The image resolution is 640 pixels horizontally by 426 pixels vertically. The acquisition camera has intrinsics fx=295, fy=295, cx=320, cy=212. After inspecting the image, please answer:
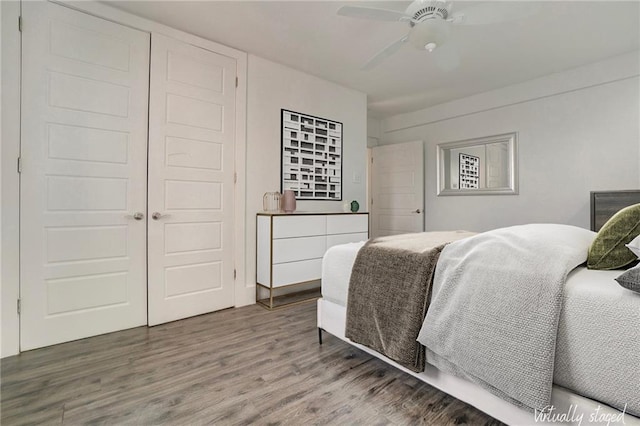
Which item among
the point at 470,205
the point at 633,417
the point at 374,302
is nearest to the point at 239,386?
the point at 374,302

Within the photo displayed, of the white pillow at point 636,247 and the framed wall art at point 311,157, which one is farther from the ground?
the framed wall art at point 311,157

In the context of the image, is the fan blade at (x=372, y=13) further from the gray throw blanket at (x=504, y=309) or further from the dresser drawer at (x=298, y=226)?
the dresser drawer at (x=298, y=226)

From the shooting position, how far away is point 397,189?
4898 mm

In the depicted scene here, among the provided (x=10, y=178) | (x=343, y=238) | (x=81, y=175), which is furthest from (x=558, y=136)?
(x=10, y=178)

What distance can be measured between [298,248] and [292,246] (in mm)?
78

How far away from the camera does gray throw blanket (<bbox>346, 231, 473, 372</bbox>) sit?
140 centimetres

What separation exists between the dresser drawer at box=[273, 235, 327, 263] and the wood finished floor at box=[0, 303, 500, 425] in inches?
32.0

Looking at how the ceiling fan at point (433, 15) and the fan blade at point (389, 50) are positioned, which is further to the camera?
the fan blade at point (389, 50)

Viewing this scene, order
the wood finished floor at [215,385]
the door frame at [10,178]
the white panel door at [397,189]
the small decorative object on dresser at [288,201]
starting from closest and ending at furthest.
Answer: the wood finished floor at [215,385] < the door frame at [10,178] < the small decorative object on dresser at [288,201] < the white panel door at [397,189]

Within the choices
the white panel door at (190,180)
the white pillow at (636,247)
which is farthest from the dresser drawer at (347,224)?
the white pillow at (636,247)

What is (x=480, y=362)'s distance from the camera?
1.16m

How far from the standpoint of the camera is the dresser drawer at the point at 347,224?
10.8ft

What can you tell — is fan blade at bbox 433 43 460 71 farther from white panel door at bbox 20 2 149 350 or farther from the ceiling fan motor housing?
white panel door at bbox 20 2 149 350

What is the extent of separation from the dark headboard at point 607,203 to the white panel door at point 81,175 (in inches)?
163
